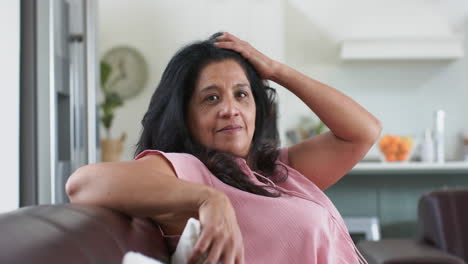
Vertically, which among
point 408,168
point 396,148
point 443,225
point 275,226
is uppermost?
point 275,226

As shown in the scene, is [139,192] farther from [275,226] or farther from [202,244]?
[275,226]

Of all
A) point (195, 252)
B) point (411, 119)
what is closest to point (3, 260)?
point (195, 252)

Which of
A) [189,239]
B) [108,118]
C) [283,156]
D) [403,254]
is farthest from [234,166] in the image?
[108,118]

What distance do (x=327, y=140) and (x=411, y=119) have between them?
3722 millimetres

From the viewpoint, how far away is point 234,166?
4.46 ft

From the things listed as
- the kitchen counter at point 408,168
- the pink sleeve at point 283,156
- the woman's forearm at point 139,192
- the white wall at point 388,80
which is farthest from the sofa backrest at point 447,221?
the white wall at point 388,80

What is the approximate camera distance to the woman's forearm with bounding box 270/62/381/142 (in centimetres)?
167

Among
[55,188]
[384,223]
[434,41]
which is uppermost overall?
[434,41]

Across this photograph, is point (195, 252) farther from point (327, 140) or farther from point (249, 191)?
point (327, 140)

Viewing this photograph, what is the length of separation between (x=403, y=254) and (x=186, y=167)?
164cm

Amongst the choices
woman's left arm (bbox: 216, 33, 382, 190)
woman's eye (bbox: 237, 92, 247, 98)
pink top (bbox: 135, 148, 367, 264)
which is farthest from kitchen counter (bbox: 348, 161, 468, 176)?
pink top (bbox: 135, 148, 367, 264)

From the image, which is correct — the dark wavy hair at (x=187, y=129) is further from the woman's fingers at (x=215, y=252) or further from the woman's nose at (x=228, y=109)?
the woman's fingers at (x=215, y=252)

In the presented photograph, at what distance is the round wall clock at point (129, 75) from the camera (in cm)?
471

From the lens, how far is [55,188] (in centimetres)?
246
